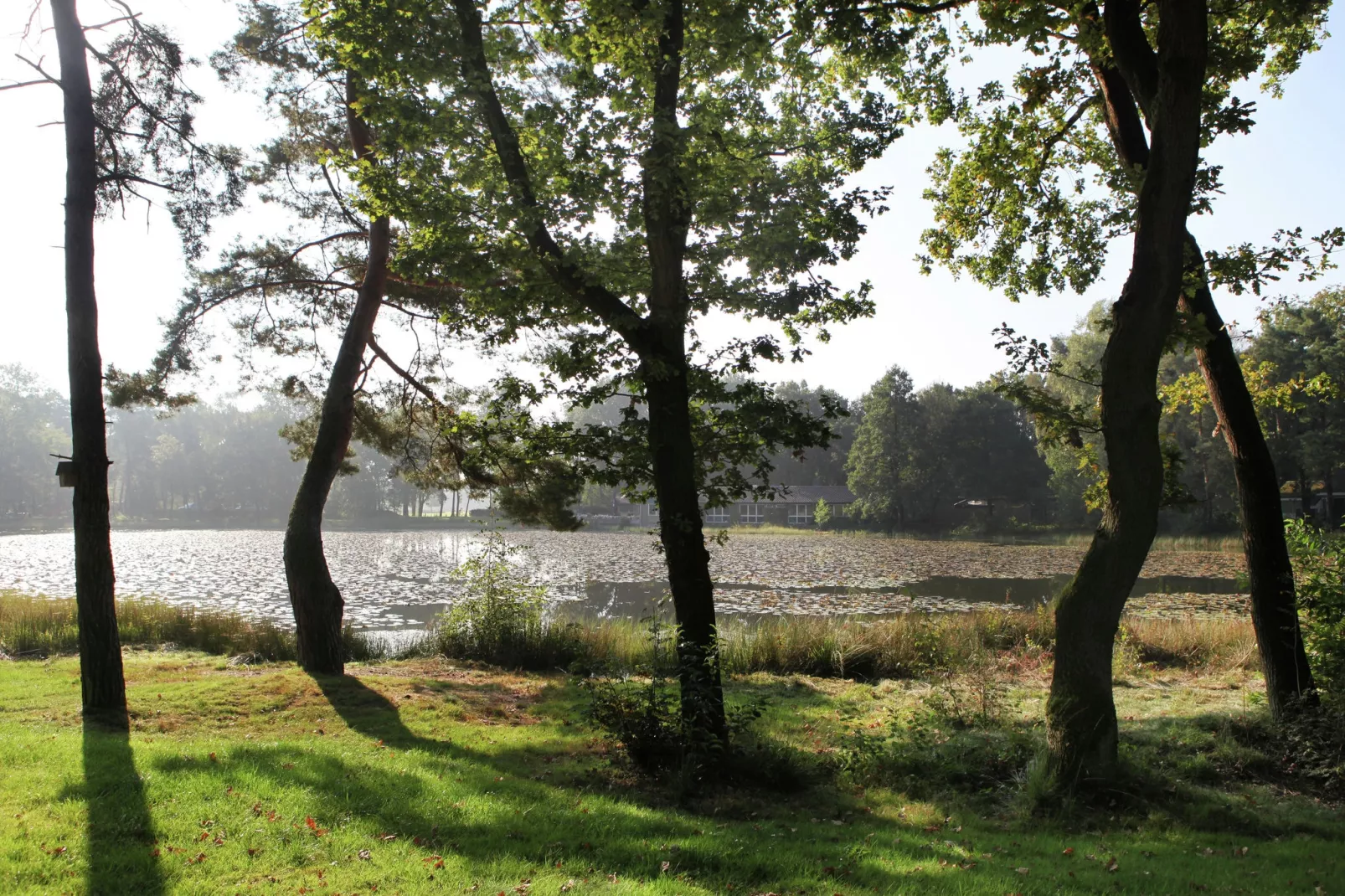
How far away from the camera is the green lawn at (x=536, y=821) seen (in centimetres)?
387

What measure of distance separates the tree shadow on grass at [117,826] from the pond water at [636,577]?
7.56 metres

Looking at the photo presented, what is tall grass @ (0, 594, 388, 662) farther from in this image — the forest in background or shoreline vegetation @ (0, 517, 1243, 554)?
shoreline vegetation @ (0, 517, 1243, 554)

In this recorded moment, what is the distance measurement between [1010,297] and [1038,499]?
4973 centimetres

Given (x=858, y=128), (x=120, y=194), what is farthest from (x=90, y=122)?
(x=858, y=128)

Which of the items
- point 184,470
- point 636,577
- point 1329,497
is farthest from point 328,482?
point 184,470

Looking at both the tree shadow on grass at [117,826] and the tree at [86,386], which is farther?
the tree at [86,386]

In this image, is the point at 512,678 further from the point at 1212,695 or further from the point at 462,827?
the point at 1212,695

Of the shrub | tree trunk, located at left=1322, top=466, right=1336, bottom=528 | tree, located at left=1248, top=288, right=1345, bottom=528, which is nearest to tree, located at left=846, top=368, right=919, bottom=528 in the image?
the shrub

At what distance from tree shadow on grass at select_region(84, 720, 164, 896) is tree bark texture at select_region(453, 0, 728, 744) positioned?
11.2 ft

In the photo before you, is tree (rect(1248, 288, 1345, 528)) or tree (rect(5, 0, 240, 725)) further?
tree (rect(1248, 288, 1345, 528))

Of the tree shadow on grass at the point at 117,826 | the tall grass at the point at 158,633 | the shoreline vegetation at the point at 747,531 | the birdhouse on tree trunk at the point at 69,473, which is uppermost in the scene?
the birdhouse on tree trunk at the point at 69,473

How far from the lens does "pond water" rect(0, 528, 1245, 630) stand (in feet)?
63.4

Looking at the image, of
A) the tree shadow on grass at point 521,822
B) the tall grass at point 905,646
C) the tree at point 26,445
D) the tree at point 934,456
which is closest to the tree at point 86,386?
the tree shadow on grass at point 521,822

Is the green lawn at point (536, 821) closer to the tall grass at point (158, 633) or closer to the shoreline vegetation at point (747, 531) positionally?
the tall grass at point (158, 633)
